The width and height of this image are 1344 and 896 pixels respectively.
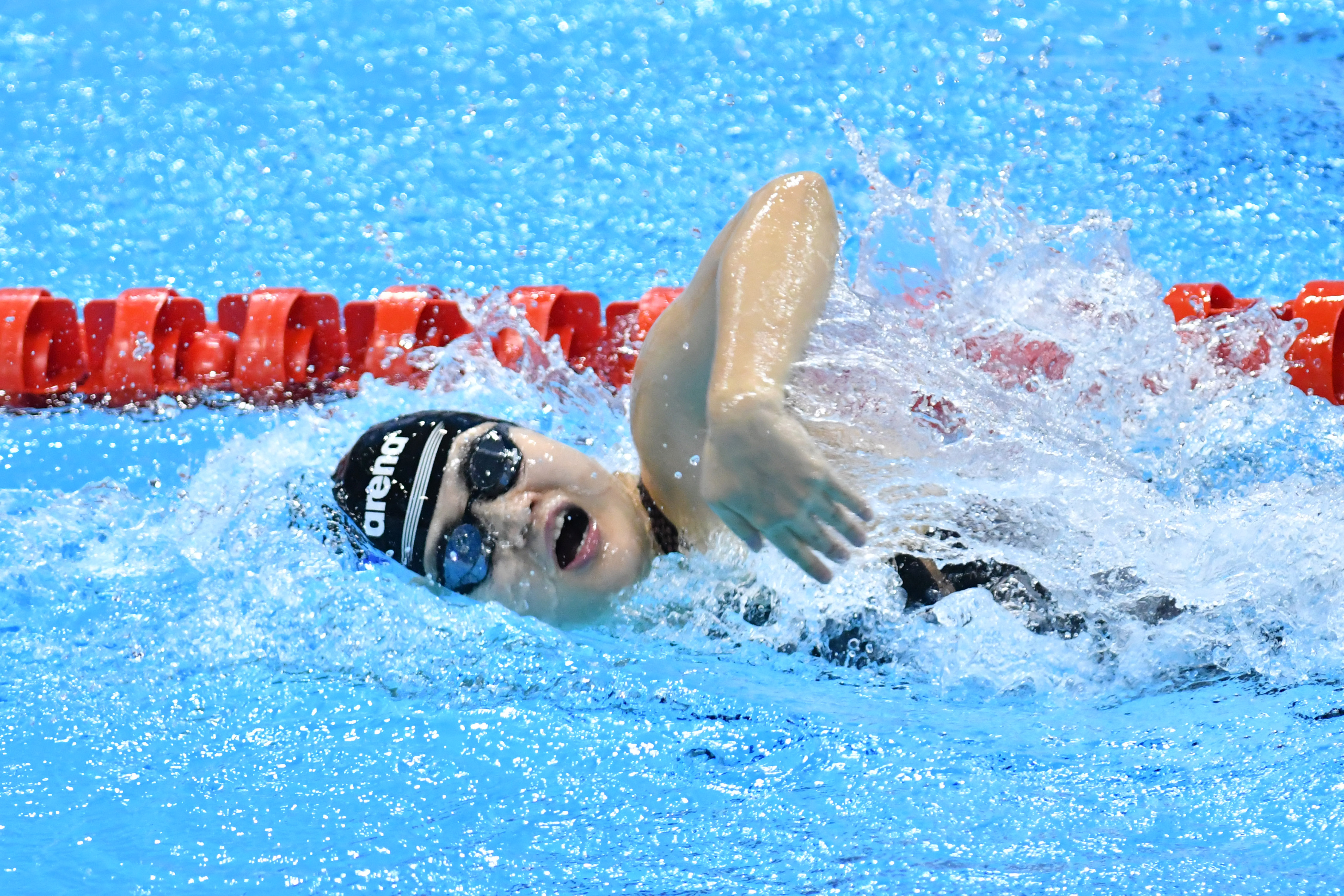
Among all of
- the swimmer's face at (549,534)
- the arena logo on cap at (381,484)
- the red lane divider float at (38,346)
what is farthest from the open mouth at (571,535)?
the red lane divider float at (38,346)

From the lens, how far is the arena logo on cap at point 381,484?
170 centimetres

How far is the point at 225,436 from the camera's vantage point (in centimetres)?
273

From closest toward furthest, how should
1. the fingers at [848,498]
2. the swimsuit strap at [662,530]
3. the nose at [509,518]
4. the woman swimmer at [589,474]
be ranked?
the fingers at [848,498], the woman swimmer at [589,474], the nose at [509,518], the swimsuit strap at [662,530]

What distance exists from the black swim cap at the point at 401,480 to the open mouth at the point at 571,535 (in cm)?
17

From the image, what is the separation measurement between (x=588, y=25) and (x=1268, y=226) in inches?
88.6

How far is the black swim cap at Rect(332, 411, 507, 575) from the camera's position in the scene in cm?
168

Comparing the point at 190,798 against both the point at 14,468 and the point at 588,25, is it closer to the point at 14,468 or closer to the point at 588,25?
the point at 14,468

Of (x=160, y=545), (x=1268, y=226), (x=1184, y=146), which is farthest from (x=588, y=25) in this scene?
(x=160, y=545)

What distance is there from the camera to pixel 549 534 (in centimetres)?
163

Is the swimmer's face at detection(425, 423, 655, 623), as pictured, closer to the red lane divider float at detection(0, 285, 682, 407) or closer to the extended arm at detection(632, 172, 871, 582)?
the extended arm at detection(632, 172, 871, 582)

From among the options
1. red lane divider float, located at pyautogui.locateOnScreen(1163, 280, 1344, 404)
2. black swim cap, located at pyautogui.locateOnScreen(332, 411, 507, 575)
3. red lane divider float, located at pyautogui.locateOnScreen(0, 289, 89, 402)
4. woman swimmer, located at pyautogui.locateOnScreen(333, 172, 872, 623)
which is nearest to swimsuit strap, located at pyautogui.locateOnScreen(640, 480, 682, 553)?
woman swimmer, located at pyautogui.locateOnScreen(333, 172, 872, 623)

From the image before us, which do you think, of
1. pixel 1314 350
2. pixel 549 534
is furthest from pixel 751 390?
pixel 1314 350

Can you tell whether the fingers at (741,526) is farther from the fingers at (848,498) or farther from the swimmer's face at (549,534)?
the swimmer's face at (549,534)

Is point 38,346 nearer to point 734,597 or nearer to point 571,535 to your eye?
point 571,535
